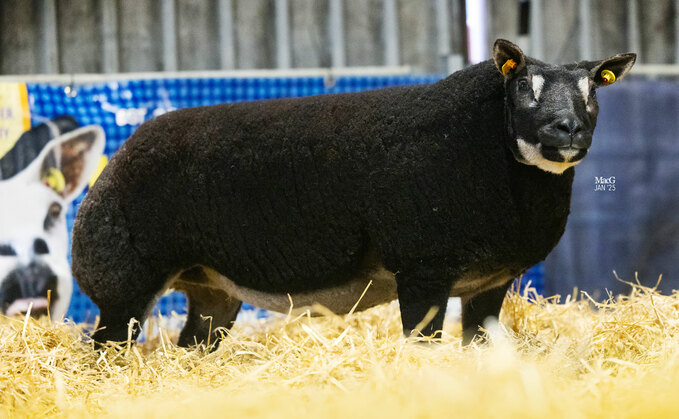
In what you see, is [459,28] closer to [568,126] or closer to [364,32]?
[364,32]

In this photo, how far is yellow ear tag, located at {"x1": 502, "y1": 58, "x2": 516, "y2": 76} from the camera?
2883 millimetres

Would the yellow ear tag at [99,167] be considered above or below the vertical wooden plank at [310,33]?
below

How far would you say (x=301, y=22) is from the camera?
18.7 feet

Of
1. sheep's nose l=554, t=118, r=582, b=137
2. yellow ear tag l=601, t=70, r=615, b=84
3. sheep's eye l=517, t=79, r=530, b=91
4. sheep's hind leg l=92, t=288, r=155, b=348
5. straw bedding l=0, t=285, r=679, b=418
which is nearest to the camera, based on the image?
straw bedding l=0, t=285, r=679, b=418

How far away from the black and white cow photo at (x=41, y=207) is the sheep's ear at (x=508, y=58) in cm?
312

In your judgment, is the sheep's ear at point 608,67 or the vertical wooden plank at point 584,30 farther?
the vertical wooden plank at point 584,30

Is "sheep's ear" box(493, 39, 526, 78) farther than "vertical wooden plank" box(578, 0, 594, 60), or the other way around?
"vertical wooden plank" box(578, 0, 594, 60)

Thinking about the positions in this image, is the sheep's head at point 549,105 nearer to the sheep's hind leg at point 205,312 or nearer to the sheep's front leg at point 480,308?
the sheep's front leg at point 480,308

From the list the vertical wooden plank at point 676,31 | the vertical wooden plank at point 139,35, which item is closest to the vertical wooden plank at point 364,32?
the vertical wooden plank at point 139,35

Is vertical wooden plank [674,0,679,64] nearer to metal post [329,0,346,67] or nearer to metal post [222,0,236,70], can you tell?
metal post [329,0,346,67]

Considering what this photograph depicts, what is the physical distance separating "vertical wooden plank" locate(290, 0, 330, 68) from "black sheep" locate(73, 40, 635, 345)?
91.7 inches

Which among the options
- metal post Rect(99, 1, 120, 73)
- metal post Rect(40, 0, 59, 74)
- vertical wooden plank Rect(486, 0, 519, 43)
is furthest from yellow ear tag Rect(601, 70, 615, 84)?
metal post Rect(40, 0, 59, 74)

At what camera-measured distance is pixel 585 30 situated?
225 inches

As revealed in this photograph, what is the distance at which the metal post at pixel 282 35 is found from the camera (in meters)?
5.62
